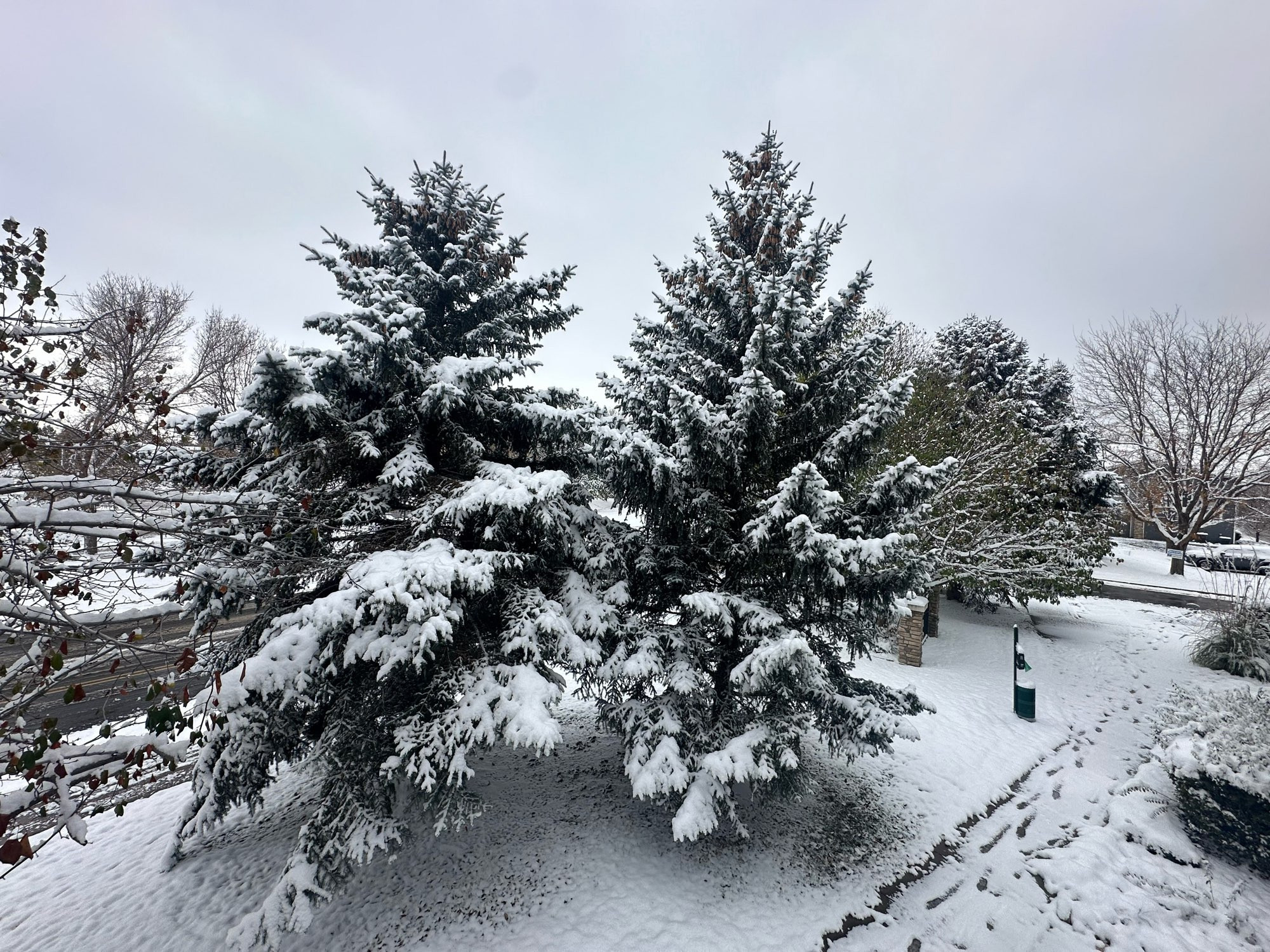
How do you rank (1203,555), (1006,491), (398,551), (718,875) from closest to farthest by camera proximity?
(398,551), (718,875), (1006,491), (1203,555)

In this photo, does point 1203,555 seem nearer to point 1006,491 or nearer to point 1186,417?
point 1186,417

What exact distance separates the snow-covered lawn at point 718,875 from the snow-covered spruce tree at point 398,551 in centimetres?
79

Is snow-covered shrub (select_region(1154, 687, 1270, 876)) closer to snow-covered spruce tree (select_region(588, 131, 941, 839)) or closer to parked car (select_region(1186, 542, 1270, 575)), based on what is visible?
snow-covered spruce tree (select_region(588, 131, 941, 839))

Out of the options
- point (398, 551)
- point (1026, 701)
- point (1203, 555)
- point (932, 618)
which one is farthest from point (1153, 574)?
point (398, 551)

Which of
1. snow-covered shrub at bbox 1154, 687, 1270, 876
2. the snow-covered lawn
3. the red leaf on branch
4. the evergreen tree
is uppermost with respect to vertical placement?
the evergreen tree

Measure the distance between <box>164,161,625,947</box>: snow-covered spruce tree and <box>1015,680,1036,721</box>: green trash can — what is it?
8837 millimetres

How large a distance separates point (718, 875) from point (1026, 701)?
7627 millimetres

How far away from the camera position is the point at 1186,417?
2125 cm

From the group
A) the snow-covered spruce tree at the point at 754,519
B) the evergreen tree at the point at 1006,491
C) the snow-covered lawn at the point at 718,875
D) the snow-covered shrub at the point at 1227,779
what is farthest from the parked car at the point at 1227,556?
the snow-covered spruce tree at the point at 754,519

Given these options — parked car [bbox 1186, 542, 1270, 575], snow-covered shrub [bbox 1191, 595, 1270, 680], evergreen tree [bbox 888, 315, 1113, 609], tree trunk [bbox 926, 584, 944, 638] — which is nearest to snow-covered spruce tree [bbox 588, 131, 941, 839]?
evergreen tree [bbox 888, 315, 1113, 609]

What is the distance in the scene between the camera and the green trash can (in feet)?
31.8

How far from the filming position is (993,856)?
6.11 m

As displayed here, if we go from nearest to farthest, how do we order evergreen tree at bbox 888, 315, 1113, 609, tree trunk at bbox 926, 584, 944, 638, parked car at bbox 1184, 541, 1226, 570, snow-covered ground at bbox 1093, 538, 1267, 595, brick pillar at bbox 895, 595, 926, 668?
evergreen tree at bbox 888, 315, 1113, 609 < brick pillar at bbox 895, 595, 926, 668 < tree trunk at bbox 926, 584, 944, 638 < parked car at bbox 1184, 541, 1226, 570 < snow-covered ground at bbox 1093, 538, 1267, 595

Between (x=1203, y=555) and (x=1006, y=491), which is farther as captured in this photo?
(x=1203, y=555)
